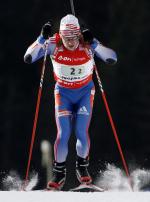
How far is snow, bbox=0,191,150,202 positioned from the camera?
877cm

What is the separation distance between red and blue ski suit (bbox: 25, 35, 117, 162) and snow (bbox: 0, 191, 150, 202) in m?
1.50

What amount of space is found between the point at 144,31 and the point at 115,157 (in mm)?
4750

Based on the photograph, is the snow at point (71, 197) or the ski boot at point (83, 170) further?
the ski boot at point (83, 170)

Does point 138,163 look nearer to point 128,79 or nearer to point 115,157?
point 115,157

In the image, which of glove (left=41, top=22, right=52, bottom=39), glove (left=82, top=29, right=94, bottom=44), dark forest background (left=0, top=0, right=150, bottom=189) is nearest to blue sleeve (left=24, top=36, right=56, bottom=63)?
glove (left=41, top=22, right=52, bottom=39)

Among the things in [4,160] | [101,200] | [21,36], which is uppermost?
[101,200]

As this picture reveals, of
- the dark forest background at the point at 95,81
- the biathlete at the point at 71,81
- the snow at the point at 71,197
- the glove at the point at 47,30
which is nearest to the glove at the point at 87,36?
the biathlete at the point at 71,81

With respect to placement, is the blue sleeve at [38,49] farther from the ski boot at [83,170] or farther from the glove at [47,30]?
the ski boot at [83,170]

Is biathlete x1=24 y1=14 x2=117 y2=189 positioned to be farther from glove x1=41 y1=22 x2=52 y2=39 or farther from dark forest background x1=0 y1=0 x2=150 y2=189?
dark forest background x1=0 y1=0 x2=150 y2=189

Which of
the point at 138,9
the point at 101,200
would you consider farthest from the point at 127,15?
the point at 101,200

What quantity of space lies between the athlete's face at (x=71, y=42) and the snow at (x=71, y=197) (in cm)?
192

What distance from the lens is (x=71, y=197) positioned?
29.3 ft

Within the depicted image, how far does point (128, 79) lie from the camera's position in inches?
1245

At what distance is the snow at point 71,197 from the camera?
28.8ft
